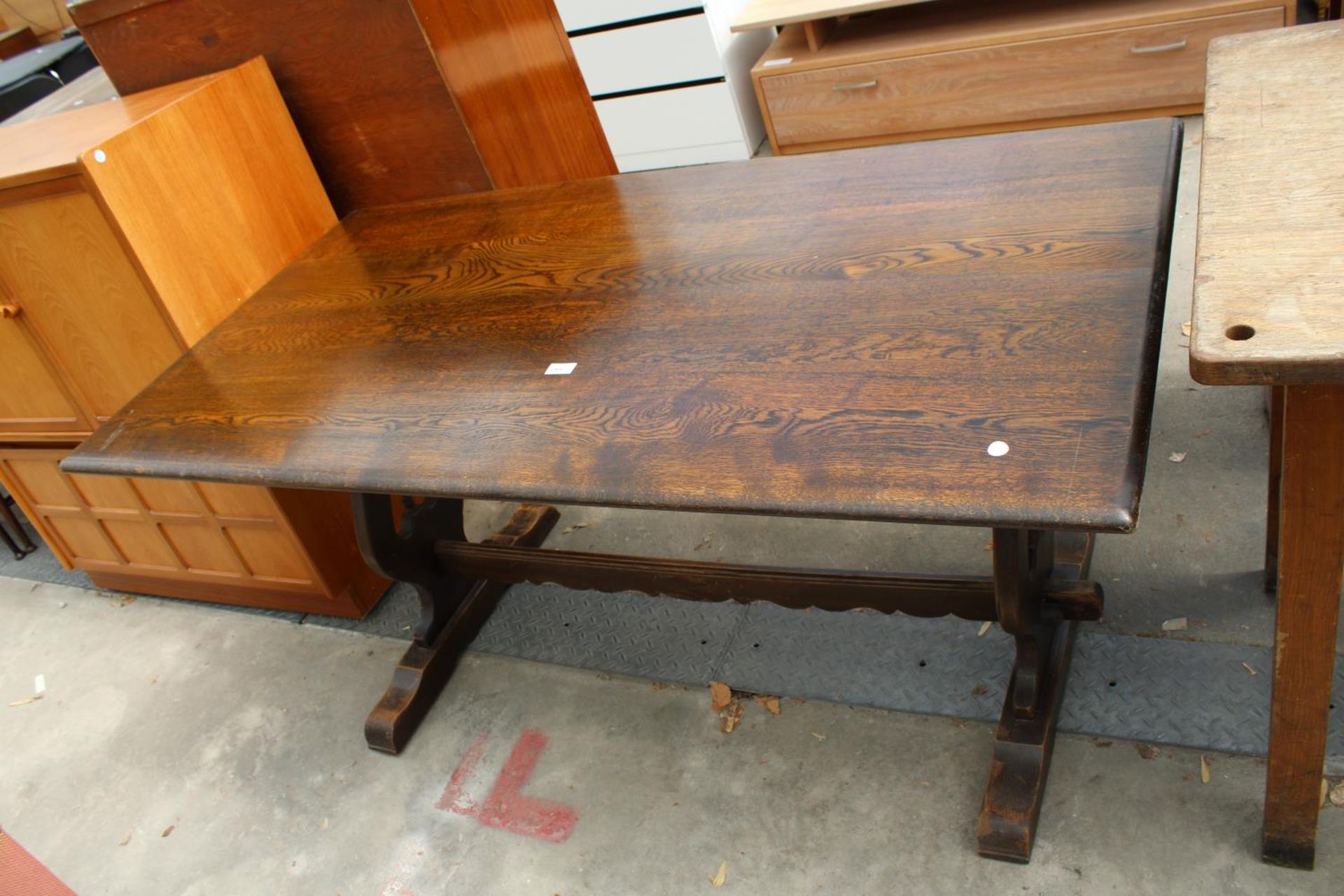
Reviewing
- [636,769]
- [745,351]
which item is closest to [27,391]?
[636,769]

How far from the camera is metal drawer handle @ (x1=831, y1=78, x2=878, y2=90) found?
3756 millimetres

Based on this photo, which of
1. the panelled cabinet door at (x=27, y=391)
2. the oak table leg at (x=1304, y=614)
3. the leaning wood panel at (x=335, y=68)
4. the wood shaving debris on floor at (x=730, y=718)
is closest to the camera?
the oak table leg at (x=1304, y=614)

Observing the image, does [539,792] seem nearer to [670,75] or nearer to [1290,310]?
[1290,310]

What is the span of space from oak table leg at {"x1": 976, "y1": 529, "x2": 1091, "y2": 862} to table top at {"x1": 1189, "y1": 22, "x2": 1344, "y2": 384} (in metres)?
0.56

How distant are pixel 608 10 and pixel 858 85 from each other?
1019mm

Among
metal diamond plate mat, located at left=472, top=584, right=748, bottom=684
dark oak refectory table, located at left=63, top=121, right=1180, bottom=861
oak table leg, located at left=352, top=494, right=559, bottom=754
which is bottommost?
metal diamond plate mat, located at left=472, top=584, right=748, bottom=684

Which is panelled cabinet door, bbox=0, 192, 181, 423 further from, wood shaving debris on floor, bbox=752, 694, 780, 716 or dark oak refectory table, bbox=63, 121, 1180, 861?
wood shaving debris on floor, bbox=752, 694, 780, 716

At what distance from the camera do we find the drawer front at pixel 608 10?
157 inches

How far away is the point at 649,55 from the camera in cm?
414

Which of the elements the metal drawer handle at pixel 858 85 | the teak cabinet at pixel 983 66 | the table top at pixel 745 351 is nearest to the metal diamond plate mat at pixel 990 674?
the table top at pixel 745 351

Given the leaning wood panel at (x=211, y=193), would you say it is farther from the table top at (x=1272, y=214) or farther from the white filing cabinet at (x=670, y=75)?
the table top at (x=1272, y=214)

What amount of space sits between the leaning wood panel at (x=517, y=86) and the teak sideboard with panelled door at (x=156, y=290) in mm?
446

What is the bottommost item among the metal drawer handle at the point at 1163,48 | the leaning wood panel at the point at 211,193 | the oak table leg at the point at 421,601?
the oak table leg at the point at 421,601

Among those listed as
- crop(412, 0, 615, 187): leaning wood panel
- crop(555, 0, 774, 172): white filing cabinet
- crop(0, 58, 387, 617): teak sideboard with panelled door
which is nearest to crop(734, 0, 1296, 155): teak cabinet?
crop(555, 0, 774, 172): white filing cabinet
